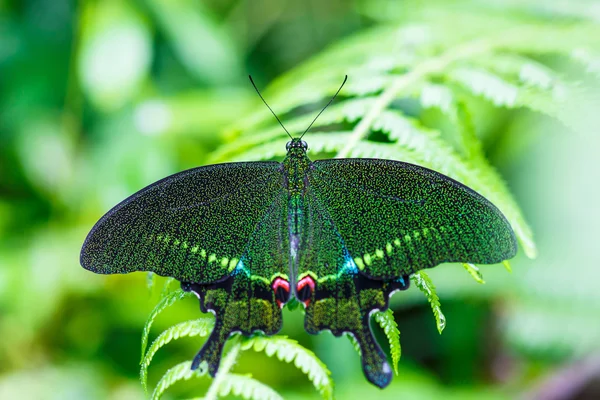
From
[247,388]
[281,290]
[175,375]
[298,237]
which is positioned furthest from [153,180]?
[247,388]

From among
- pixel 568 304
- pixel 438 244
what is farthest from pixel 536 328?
pixel 438 244

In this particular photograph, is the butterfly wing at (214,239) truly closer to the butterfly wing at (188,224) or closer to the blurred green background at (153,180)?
the butterfly wing at (188,224)

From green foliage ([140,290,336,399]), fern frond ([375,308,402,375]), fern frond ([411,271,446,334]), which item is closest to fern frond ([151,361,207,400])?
green foliage ([140,290,336,399])

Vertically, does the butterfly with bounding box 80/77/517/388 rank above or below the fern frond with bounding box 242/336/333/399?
above

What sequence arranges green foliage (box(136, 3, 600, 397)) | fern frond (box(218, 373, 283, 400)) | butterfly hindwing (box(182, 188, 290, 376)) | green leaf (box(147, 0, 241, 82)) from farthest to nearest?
green leaf (box(147, 0, 241, 82))
green foliage (box(136, 3, 600, 397))
butterfly hindwing (box(182, 188, 290, 376))
fern frond (box(218, 373, 283, 400))

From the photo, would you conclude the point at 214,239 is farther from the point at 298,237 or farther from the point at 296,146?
the point at 296,146

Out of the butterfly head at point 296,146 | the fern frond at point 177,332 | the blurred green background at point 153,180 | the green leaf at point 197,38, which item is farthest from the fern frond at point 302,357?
the green leaf at point 197,38

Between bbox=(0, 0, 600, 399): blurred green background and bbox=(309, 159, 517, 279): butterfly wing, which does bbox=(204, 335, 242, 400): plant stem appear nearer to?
bbox=(309, 159, 517, 279): butterfly wing
